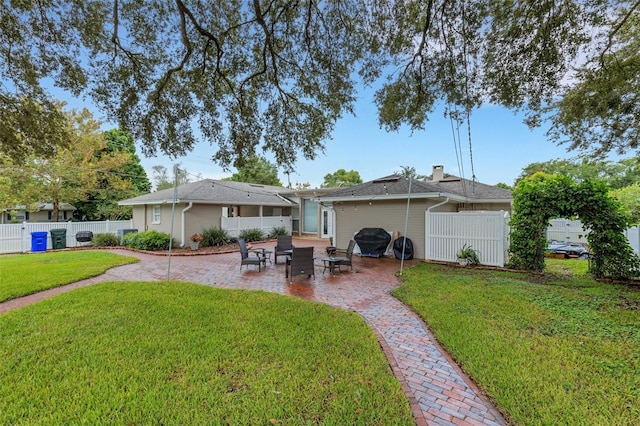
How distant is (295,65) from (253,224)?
39.9ft

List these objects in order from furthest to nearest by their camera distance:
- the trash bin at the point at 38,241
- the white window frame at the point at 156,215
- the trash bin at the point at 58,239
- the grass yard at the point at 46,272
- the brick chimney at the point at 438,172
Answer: the brick chimney at the point at 438,172 < the white window frame at the point at 156,215 < the trash bin at the point at 58,239 < the trash bin at the point at 38,241 < the grass yard at the point at 46,272

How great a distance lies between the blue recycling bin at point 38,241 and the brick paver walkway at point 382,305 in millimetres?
5940

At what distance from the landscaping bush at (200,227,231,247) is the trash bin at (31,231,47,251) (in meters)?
7.82

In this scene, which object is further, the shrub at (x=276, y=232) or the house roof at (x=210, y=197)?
the shrub at (x=276, y=232)

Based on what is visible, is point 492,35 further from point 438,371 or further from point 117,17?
point 117,17

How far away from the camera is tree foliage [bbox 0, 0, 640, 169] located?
5.85 meters

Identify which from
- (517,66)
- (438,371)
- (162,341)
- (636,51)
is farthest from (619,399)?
(636,51)

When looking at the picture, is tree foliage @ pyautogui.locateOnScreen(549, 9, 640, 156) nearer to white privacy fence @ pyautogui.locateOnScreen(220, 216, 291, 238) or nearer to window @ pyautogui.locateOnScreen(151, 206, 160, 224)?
white privacy fence @ pyautogui.locateOnScreen(220, 216, 291, 238)

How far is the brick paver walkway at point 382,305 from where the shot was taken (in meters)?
2.87

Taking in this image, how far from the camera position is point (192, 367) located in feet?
11.2

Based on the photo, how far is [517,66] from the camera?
20.3ft

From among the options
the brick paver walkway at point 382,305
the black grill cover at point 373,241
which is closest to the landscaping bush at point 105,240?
the brick paver walkway at point 382,305

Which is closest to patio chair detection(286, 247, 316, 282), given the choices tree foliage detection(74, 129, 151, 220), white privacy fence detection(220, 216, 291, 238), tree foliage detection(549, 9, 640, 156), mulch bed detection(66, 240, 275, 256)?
mulch bed detection(66, 240, 275, 256)

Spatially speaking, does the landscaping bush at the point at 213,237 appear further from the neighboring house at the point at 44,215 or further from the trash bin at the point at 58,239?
the neighboring house at the point at 44,215
